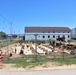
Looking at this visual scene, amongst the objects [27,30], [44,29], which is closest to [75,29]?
[44,29]

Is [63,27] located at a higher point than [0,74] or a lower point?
higher

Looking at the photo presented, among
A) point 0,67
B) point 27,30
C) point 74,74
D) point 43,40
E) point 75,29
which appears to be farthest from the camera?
point 75,29

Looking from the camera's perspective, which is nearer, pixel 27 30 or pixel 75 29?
pixel 27 30

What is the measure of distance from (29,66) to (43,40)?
3981 centimetres

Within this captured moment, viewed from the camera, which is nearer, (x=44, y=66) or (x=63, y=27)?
(x=44, y=66)

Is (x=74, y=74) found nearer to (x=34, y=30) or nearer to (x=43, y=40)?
(x=43, y=40)

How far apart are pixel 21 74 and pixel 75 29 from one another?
80431 millimetres

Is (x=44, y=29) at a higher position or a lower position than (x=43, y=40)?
higher

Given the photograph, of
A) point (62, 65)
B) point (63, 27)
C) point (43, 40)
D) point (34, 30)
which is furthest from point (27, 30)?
point (62, 65)

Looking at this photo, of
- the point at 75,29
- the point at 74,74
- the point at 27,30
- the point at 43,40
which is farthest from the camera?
the point at 75,29

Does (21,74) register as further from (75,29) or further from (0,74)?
(75,29)

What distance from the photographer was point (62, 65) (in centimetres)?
1206

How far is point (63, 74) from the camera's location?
9258 millimetres

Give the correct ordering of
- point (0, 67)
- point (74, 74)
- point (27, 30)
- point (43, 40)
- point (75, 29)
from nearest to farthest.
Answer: point (74, 74) → point (0, 67) → point (43, 40) → point (27, 30) → point (75, 29)
